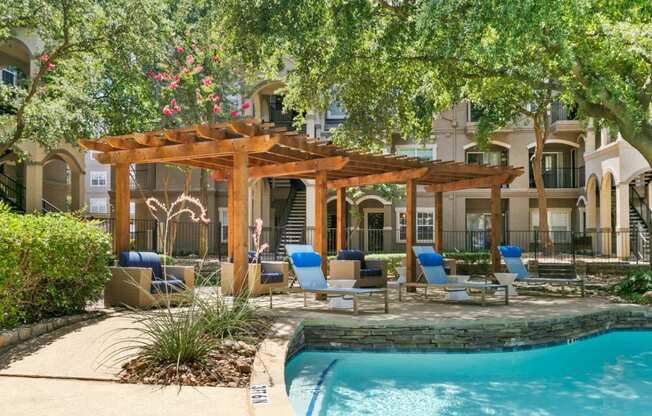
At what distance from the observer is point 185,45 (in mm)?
19375

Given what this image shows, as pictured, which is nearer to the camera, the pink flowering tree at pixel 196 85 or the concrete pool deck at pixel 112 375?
the concrete pool deck at pixel 112 375

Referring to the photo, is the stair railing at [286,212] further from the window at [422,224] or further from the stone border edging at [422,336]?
the stone border edging at [422,336]

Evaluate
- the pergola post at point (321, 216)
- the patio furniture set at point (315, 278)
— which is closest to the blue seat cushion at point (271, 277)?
the patio furniture set at point (315, 278)

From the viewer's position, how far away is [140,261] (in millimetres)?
10141

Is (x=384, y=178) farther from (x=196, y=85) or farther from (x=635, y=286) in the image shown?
(x=196, y=85)

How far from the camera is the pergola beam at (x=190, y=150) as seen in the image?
9.91 metres

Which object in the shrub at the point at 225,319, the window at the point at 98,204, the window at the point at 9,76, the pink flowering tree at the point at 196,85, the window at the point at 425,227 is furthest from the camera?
the window at the point at 98,204

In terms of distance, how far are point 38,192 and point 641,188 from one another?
24.1m

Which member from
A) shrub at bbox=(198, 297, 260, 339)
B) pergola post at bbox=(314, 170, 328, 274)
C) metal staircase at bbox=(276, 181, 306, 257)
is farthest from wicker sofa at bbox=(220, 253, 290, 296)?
metal staircase at bbox=(276, 181, 306, 257)

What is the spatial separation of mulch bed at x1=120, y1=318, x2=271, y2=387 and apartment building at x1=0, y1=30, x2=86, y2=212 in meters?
14.7

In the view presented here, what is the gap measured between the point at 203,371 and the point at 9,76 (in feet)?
65.7

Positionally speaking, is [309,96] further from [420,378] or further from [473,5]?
[420,378]

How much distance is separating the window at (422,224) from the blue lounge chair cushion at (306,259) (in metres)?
18.3

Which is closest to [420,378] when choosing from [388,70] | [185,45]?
[388,70]
